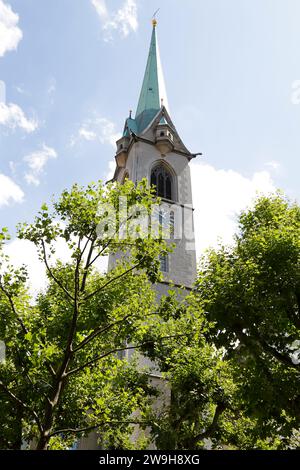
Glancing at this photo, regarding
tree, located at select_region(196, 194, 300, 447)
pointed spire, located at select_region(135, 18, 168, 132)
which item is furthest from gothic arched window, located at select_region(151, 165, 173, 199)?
tree, located at select_region(196, 194, 300, 447)

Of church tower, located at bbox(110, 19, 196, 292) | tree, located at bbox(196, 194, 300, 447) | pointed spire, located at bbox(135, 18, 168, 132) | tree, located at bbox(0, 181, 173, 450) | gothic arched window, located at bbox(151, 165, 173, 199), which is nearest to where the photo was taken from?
tree, located at bbox(0, 181, 173, 450)

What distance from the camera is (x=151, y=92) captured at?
51781 millimetres

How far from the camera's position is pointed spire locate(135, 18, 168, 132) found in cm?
4866

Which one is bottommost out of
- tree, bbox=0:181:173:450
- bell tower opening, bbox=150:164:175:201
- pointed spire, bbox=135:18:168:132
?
tree, bbox=0:181:173:450

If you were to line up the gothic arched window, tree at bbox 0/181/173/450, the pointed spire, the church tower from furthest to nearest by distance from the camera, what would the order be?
the pointed spire → the gothic arched window → the church tower → tree at bbox 0/181/173/450

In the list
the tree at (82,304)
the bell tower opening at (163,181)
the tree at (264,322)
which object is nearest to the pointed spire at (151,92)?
the bell tower opening at (163,181)

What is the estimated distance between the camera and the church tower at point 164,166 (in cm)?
3531

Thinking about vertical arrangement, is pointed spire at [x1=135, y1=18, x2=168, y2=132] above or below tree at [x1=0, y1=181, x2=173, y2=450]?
above

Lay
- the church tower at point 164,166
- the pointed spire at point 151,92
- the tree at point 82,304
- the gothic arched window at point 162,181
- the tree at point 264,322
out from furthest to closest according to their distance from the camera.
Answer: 1. the pointed spire at point 151,92
2. the gothic arched window at point 162,181
3. the church tower at point 164,166
4. the tree at point 264,322
5. the tree at point 82,304

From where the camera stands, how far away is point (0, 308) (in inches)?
368

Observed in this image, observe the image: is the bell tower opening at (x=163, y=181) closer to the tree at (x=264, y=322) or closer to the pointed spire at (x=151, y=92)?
the pointed spire at (x=151, y=92)

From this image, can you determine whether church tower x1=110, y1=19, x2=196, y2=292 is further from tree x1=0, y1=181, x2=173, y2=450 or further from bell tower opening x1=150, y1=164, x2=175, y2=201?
tree x1=0, y1=181, x2=173, y2=450

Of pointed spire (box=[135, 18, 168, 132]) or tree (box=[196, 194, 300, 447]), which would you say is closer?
tree (box=[196, 194, 300, 447])
